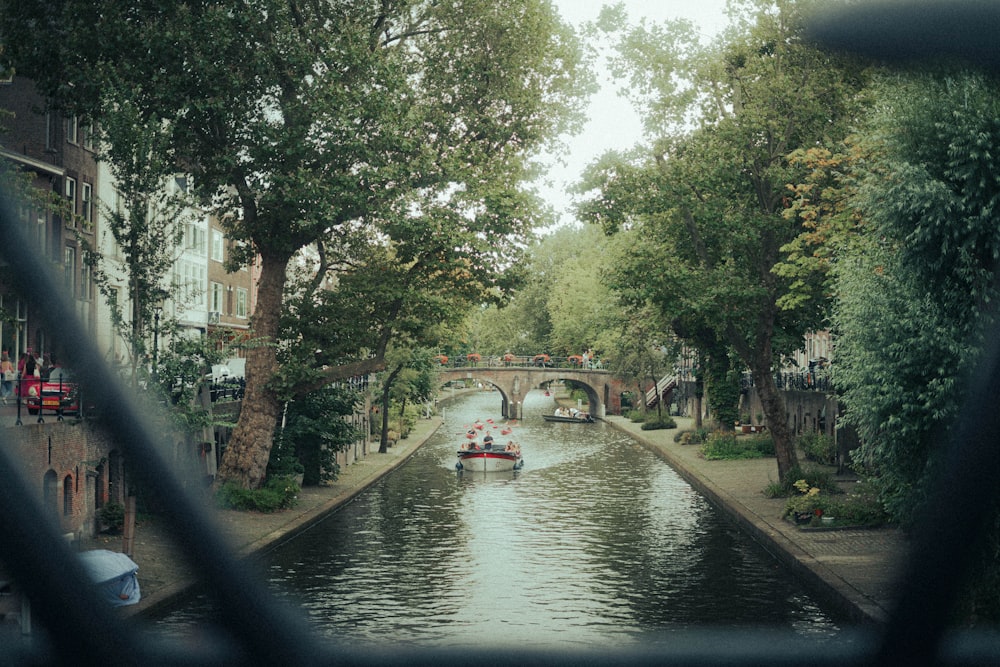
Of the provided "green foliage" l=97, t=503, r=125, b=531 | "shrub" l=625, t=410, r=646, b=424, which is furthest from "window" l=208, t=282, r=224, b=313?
"green foliage" l=97, t=503, r=125, b=531

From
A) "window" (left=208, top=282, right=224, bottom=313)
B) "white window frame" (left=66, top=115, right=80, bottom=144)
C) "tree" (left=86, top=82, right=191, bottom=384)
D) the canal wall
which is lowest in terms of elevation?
the canal wall

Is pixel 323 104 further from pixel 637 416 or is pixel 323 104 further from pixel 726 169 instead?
pixel 637 416

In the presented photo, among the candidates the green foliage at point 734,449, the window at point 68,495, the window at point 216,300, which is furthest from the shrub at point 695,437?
the window at point 68,495

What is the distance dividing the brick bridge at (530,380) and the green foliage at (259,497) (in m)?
73.0

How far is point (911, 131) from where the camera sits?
13.4 m

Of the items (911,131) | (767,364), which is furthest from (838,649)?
(767,364)

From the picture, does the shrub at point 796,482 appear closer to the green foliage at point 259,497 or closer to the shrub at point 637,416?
the green foliage at point 259,497

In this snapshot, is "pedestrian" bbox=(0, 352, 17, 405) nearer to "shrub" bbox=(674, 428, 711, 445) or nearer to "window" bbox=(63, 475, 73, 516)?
"window" bbox=(63, 475, 73, 516)

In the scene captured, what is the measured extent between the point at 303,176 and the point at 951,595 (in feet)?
85.4

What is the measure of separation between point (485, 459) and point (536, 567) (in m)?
25.5

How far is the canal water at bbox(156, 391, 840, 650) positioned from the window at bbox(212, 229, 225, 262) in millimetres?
33043

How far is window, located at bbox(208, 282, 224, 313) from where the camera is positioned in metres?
70.3

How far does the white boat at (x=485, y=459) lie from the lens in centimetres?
4947

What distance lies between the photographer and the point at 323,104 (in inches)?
1043
